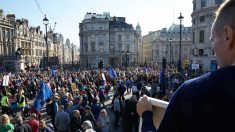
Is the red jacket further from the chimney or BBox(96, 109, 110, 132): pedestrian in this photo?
the chimney

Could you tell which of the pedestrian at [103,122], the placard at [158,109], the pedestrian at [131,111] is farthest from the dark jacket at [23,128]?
the placard at [158,109]

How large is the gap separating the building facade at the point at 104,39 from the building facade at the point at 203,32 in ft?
133

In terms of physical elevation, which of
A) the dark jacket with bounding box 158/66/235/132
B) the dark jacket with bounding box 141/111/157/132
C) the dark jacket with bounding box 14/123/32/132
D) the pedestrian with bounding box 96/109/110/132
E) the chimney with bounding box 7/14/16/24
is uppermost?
the chimney with bounding box 7/14/16/24

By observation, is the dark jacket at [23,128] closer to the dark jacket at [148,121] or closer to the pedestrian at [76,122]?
the pedestrian at [76,122]

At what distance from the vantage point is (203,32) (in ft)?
166

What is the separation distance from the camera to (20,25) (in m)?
88.1

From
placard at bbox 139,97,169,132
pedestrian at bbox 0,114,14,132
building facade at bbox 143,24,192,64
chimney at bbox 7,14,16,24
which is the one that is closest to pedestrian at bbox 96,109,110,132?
pedestrian at bbox 0,114,14,132

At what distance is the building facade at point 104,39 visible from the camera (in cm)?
9200

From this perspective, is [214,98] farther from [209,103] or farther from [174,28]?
[174,28]

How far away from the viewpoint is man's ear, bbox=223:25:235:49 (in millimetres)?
1378

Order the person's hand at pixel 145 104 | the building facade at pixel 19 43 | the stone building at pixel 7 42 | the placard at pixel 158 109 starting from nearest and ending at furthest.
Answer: the placard at pixel 158 109, the person's hand at pixel 145 104, the stone building at pixel 7 42, the building facade at pixel 19 43

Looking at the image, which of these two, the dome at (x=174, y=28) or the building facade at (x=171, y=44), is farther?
the dome at (x=174, y=28)

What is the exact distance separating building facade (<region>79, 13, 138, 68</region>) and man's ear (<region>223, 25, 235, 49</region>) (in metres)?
90.1

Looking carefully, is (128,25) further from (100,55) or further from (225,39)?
(225,39)
